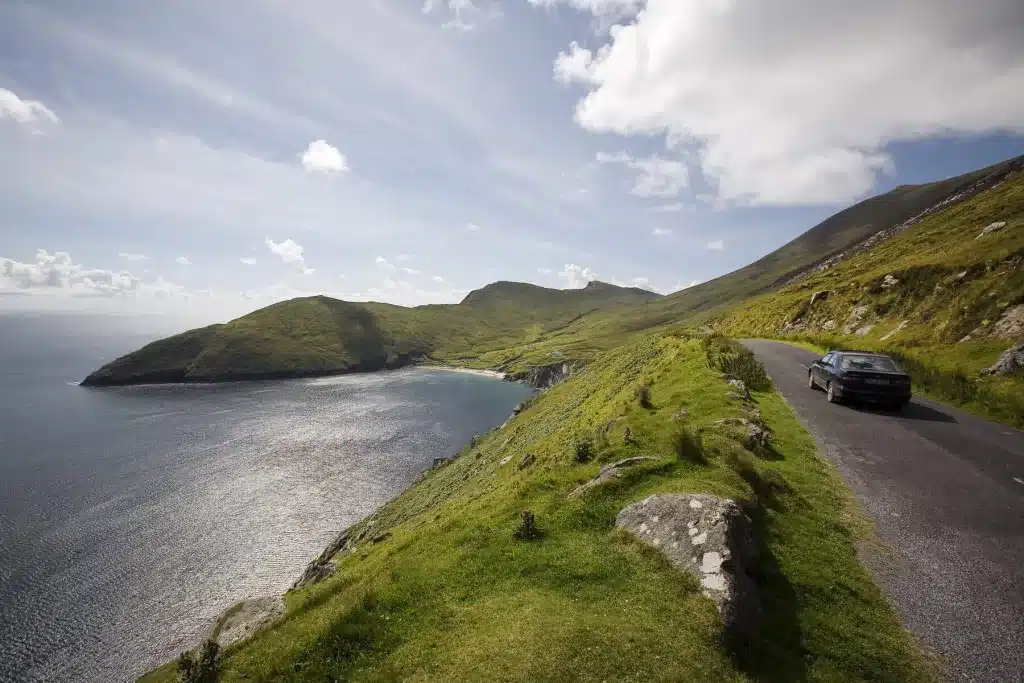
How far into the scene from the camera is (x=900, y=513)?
13.0 metres

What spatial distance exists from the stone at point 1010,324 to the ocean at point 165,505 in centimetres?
6576

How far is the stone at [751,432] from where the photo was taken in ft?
57.3

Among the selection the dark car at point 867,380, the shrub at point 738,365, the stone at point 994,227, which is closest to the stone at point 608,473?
the dark car at point 867,380

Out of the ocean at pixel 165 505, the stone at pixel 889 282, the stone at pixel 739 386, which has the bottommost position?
the ocean at pixel 165 505

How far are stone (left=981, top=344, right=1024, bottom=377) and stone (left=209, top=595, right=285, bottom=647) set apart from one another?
3718 centimetres

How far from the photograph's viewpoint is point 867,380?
78.3ft

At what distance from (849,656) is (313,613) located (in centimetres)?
1145

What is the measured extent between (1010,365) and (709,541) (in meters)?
28.8

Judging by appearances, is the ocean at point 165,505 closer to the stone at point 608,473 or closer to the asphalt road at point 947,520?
the stone at point 608,473

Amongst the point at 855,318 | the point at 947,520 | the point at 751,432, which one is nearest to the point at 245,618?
the point at 751,432

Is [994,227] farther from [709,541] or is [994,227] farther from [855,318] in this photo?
[709,541]

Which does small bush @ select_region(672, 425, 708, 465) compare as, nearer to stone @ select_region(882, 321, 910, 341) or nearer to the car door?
the car door

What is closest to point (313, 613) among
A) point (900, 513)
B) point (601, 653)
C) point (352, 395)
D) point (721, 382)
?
point (601, 653)

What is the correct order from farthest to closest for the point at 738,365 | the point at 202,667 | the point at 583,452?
the point at 738,365, the point at 583,452, the point at 202,667
